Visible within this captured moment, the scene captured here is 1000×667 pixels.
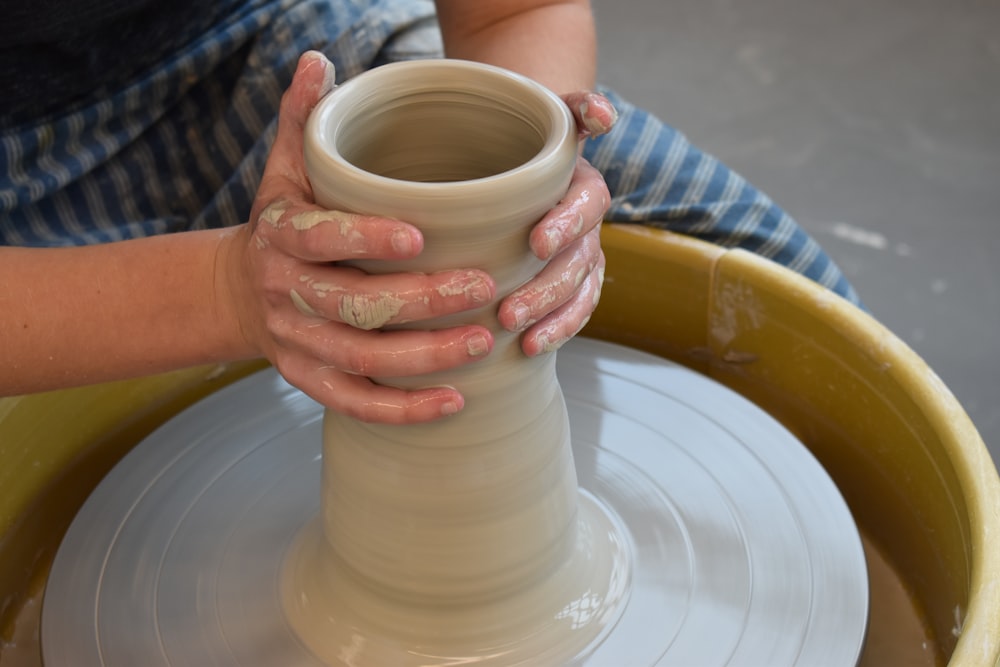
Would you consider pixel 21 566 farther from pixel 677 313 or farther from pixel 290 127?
pixel 677 313

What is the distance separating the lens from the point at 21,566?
48.1 inches

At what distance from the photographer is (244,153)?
1437mm

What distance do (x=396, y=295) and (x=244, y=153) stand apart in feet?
2.31

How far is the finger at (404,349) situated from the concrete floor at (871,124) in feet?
4.62

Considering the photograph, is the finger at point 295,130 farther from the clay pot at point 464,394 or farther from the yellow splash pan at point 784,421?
the yellow splash pan at point 784,421

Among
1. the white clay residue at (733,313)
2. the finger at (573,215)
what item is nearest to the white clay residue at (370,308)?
the finger at (573,215)

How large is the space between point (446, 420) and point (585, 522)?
25cm

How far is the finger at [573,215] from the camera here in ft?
2.70

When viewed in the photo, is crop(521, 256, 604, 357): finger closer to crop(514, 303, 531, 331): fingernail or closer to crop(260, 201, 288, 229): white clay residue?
crop(514, 303, 531, 331): fingernail

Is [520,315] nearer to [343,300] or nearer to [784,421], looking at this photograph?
[343,300]

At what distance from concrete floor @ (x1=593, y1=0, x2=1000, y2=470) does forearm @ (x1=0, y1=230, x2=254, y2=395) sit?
144 cm

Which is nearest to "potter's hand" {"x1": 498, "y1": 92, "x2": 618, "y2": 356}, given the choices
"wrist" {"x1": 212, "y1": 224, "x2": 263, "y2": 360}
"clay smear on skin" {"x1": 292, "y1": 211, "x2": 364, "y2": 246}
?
"clay smear on skin" {"x1": 292, "y1": 211, "x2": 364, "y2": 246}

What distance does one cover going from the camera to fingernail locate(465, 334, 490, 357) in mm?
828

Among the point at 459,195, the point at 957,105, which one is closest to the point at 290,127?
the point at 459,195
